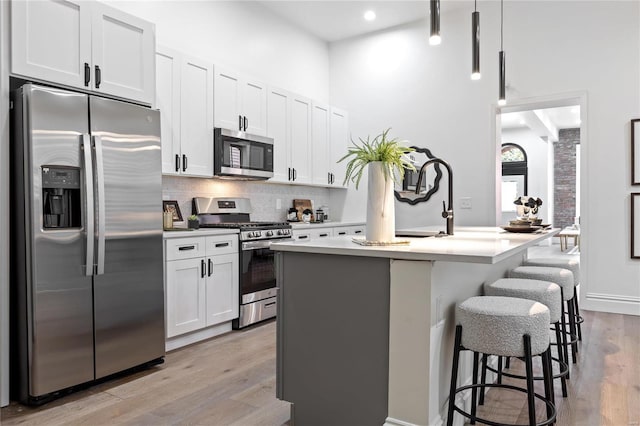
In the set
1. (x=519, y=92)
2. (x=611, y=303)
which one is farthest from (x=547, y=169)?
(x=611, y=303)

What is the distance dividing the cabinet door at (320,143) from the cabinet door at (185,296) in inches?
88.8

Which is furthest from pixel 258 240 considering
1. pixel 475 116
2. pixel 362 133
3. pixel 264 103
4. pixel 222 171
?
pixel 475 116

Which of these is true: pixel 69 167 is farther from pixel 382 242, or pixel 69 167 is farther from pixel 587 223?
pixel 587 223

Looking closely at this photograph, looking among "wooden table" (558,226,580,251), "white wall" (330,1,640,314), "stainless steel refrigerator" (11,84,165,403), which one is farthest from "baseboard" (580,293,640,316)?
"wooden table" (558,226,580,251)

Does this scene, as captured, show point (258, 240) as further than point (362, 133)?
No

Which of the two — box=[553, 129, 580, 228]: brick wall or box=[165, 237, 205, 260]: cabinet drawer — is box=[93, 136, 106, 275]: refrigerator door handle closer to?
box=[165, 237, 205, 260]: cabinet drawer

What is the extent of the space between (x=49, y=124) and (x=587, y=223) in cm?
475

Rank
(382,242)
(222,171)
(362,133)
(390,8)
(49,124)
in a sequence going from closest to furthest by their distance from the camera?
1. (382,242)
2. (49,124)
3. (222,171)
4. (390,8)
5. (362,133)

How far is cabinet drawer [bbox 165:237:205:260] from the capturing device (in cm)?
341

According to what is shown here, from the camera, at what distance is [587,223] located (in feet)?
15.4

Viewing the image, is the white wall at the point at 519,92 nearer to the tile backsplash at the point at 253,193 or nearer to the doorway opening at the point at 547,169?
the tile backsplash at the point at 253,193

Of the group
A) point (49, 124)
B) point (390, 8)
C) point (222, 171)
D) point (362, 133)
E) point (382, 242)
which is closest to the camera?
point (382, 242)

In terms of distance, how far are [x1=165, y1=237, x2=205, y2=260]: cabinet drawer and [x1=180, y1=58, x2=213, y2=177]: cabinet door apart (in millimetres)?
653

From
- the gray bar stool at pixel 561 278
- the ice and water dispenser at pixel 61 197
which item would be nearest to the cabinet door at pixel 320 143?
the gray bar stool at pixel 561 278
